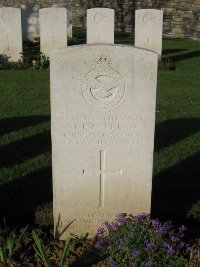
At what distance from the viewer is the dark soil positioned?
3.63 metres

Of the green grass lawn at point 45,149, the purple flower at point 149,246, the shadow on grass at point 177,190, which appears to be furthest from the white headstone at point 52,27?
the purple flower at point 149,246

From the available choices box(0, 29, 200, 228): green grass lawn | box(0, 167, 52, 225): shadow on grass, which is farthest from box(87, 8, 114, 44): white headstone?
box(0, 167, 52, 225): shadow on grass

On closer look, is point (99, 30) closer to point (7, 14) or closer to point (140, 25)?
point (140, 25)

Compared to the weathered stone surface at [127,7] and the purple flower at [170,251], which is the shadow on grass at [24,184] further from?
the weathered stone surface at [127,7]

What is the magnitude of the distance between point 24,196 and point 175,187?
67.6 inches

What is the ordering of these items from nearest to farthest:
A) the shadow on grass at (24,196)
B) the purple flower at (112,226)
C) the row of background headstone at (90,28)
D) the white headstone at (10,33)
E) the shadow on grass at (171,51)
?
the purple flower at (112,226)
the shadow on grass at (24,196)
the white headstone at (10,33)
the row of background headstone at (90,28)
the shadow on grass at (171,51)

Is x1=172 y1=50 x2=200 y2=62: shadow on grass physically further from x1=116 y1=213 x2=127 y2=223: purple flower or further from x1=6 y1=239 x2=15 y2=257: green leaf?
x1=6 y1=239 x2=15 y2=257: green leaf

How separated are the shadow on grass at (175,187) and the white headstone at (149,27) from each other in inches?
263

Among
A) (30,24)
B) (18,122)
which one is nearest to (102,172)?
(18,122)

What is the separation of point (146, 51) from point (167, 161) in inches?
101

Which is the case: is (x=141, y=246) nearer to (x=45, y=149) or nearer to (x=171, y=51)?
(x=45, y=149)

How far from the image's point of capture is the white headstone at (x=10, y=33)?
12211 millimetres

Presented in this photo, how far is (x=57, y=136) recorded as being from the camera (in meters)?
3.79

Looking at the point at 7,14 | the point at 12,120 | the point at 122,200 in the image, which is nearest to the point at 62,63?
the point at 122,200
